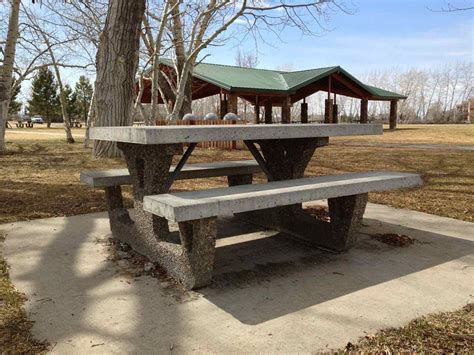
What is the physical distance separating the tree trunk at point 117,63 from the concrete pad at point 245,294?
237 inches

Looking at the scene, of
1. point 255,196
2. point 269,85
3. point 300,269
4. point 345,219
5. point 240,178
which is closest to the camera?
point 255,196

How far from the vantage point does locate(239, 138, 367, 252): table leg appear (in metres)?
3.61

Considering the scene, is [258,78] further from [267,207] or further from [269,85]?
[267,207]

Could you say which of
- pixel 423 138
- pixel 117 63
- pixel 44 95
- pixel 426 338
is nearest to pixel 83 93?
pixel 44 95

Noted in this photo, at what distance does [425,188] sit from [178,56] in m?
15.1

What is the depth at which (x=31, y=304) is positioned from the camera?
2.59 metres

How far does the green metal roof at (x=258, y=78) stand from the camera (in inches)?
845

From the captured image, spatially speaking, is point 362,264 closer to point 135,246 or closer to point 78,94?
point 135,246

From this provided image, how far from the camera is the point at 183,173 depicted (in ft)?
14.6

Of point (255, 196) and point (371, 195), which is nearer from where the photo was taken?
point (255, 196)

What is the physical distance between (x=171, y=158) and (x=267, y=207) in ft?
3.15

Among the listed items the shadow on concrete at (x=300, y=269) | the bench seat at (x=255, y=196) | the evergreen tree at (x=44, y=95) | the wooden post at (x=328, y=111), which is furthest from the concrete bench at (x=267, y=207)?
the evergreen tree at (x=44, y=95)

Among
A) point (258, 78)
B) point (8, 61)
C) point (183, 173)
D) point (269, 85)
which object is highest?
point (258, 78)

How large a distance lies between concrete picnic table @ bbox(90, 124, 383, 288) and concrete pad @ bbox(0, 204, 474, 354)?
0.26 metres
